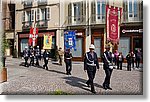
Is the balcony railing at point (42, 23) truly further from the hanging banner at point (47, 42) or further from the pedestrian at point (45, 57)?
the pedestrian at point (45, 57)

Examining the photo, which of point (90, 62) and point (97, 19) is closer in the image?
point (90, 62)

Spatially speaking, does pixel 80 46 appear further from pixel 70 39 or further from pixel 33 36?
pixel 33 36

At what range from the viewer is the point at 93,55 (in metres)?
5.04

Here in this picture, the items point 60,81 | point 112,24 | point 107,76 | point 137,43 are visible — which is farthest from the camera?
point 60,81

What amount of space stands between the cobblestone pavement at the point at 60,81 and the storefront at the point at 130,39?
1.18 feet

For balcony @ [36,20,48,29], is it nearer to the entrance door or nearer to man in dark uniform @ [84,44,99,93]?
man in dark uniform @ [84,44,99,93]

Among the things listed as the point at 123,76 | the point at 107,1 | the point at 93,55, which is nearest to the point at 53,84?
the point at 93,55

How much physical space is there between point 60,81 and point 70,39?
73cm

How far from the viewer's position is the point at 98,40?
206 inches

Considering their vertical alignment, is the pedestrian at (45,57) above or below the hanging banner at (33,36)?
below

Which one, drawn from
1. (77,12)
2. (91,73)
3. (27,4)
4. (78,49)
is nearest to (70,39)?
(78,49)

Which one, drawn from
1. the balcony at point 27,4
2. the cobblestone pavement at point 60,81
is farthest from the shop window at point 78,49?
the balcony at point 27,4

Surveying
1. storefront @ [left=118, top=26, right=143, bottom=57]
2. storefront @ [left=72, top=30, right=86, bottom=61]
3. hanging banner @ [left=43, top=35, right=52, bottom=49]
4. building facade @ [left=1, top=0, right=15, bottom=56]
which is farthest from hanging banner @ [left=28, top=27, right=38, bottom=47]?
storefront @ [left=118, top=26, right=143, bottom=57]

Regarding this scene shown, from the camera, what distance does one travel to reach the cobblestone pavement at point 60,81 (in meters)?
4.98
